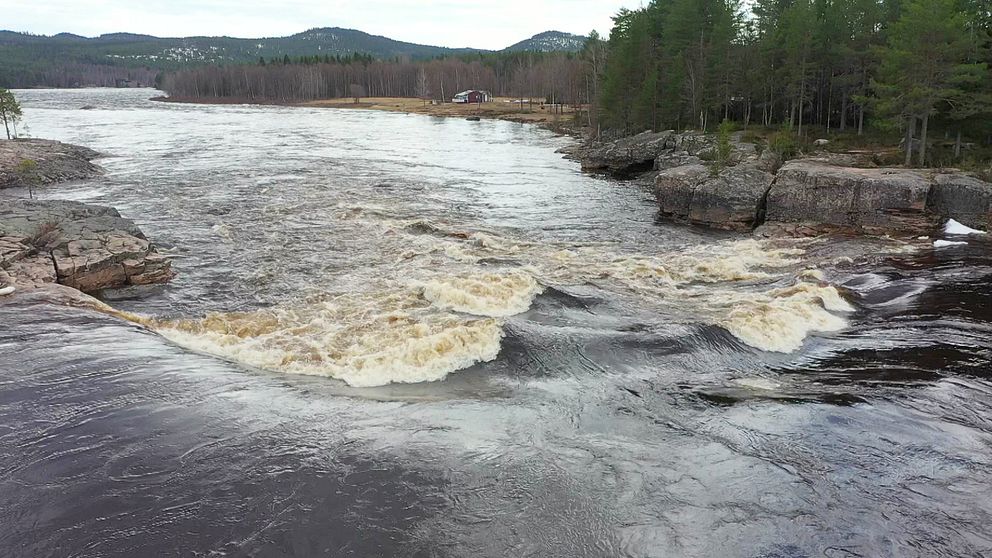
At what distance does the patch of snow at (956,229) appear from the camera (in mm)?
24047

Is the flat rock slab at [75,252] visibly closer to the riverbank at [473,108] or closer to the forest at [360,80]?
the riverbank at [473,108]

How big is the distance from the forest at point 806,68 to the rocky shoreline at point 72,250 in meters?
34.2

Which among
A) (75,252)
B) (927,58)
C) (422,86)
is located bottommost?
(75,252)

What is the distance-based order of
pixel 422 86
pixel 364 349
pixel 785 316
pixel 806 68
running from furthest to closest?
pixel 422 86
pixel 806 68
pixel 785 316
pixel 364 349

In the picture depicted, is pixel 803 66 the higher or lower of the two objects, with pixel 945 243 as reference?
higher

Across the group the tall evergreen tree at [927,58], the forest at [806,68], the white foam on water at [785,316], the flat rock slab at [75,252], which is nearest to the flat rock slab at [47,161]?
the flat rock slab at [75,252]

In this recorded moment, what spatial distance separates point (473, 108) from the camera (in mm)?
130500

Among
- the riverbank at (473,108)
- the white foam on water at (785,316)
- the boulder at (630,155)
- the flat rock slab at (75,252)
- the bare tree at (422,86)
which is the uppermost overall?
the bare tree at (422,86)

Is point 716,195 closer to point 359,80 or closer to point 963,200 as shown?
point 963,200

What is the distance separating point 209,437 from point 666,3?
65.2 meters

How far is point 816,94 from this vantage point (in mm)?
53594

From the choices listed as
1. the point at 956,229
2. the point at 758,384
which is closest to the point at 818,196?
the point at 956,229

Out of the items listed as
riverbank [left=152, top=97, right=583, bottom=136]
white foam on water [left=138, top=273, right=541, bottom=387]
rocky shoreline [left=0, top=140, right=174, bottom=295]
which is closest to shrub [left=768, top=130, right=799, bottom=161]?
white foam on water [left=138, top=273, right=541, bottom=387]

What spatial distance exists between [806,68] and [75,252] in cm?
4710
